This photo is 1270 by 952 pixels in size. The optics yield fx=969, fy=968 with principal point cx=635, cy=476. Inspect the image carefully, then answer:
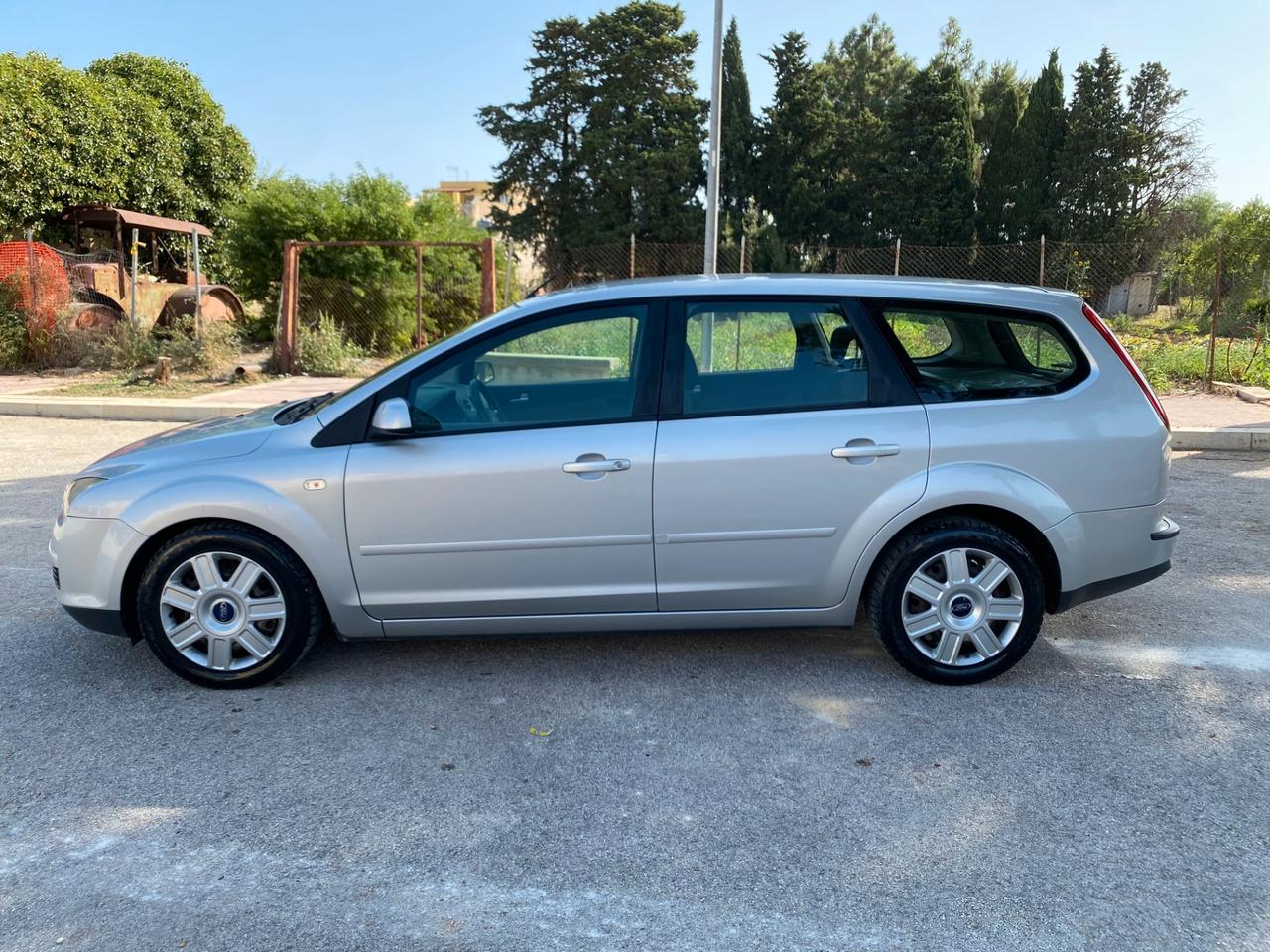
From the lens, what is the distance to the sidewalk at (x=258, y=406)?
9539 millimetres

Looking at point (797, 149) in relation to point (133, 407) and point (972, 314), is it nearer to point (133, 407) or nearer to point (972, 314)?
point (133, 407)

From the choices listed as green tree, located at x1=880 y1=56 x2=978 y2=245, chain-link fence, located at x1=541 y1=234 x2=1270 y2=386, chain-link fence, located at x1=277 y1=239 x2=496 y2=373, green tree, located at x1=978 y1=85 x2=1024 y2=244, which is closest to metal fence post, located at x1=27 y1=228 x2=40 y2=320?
chain-link fence, located at x1=277 y1=239 x2=496 y2=373

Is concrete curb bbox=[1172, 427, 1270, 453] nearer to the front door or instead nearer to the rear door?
the rear door

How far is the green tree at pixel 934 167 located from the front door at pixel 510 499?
1463 inches

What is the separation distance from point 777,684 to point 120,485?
274 centimetres

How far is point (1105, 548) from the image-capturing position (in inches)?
154

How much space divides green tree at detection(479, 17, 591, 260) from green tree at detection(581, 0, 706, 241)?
66cm

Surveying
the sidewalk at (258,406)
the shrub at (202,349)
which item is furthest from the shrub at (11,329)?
the shrub at (202,349)

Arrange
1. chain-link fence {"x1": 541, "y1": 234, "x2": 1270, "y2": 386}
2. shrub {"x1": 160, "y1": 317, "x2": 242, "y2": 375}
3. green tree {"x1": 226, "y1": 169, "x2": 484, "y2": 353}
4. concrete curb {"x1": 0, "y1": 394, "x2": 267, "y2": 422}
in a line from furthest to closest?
green tree {"x1": 226, "y1": 169, "x2": 484, "y2": 353}, shrub {"x1": 160, "y1": 317, "x2": 242, "y2": 375}, chain-link fence {"x1": 541, "y1": 234, "x2": 1270, "y2": 386}, concrete curb {"x1": 0, "y1": 394, "x2": 267, "y2": 422}

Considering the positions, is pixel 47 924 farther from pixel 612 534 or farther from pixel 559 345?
pixel 559 345

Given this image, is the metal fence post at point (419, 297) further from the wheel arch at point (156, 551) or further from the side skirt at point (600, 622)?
the side skirt at point (600, 622)

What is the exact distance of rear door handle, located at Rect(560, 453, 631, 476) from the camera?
3723 millimetres

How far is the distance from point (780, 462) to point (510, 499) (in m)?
1.05

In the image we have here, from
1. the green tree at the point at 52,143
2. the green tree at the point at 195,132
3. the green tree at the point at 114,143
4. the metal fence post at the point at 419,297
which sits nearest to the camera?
the metal fence post at the point at 419,297
